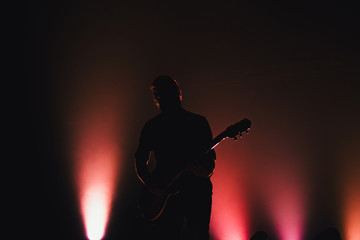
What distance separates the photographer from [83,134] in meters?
3.66

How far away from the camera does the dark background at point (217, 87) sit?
3307mm

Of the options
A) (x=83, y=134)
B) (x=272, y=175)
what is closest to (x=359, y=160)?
(x=272, y=175)

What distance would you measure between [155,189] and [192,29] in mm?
2634

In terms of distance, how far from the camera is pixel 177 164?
5.02 ft

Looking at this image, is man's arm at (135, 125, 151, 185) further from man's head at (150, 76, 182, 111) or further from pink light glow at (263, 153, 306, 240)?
pink light glow at (263, 153, 306, 240)

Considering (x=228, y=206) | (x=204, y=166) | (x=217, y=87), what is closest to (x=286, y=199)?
(x=228, y=206)

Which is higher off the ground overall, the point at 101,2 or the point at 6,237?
the point at 101,2

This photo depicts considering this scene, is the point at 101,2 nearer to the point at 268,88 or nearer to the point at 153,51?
the point at 153,51

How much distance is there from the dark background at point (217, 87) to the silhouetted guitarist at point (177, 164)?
201cm

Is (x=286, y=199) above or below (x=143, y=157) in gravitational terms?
below

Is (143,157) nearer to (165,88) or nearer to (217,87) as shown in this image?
(165,88)

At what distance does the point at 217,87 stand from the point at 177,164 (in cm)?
225

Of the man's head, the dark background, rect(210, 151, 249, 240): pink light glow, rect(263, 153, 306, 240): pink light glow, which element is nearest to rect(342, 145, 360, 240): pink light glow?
the dark background

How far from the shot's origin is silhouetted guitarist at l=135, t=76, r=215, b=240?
1466mm
